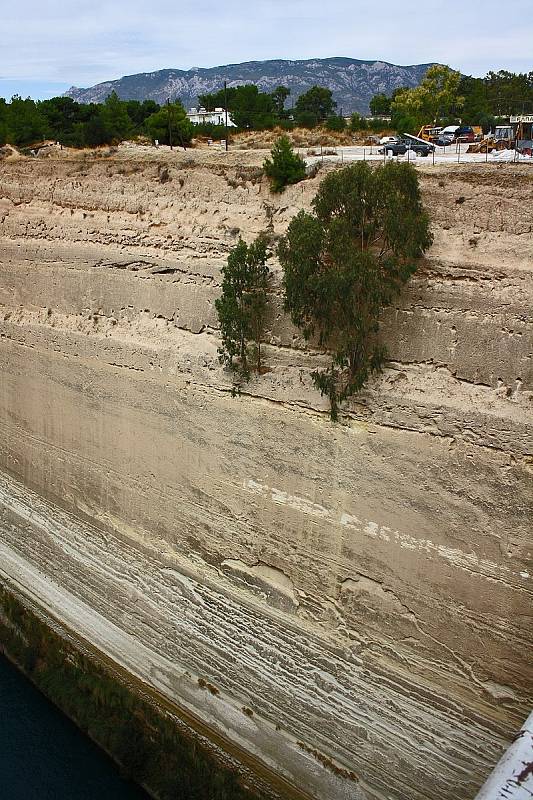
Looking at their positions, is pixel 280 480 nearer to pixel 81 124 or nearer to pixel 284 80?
pixel 81 124

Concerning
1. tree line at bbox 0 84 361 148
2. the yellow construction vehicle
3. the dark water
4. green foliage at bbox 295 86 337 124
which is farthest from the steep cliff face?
green foliage at bbox 295 86 337 124

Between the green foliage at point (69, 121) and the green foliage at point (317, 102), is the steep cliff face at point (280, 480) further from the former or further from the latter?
the green foliage at point (317, 102)

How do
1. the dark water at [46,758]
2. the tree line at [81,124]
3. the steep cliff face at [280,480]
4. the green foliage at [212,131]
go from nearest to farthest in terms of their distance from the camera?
the steep cliff face at [280,480] < the dark water at [46,758] < the tree line at [81,124] < the green foliage at [212,131]

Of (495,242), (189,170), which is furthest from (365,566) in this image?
(189,170)

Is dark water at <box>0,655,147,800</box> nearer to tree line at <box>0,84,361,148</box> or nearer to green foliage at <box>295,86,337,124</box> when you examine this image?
tree line at <box>0,84,361,148</box>

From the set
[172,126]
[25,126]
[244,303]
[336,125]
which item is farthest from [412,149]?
[25,126]

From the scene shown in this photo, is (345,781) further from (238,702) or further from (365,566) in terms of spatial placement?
(365,566)

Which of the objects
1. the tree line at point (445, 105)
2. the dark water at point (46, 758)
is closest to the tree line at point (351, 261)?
the dark water at point (46, 758)
